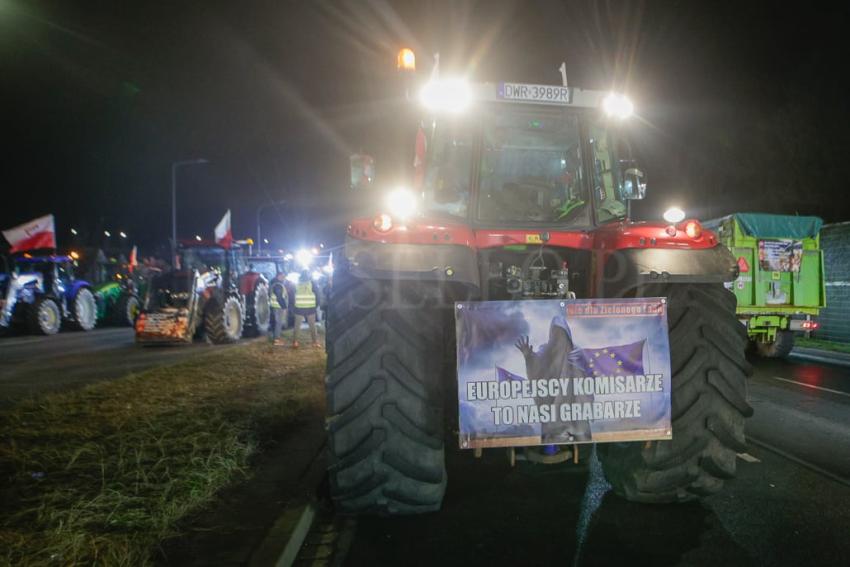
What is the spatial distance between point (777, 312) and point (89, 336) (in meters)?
18.2

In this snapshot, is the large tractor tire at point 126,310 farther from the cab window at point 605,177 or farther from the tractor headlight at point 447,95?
the cab window at point 605,177

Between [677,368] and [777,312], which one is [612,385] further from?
[777,312]

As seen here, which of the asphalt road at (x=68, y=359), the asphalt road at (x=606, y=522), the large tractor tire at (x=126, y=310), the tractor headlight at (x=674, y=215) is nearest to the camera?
the asphalt road at (x=606, y=522)

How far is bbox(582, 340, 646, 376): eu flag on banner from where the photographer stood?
12.1 ft

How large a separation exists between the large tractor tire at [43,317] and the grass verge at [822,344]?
2063 cm

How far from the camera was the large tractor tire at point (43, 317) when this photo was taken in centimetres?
1789

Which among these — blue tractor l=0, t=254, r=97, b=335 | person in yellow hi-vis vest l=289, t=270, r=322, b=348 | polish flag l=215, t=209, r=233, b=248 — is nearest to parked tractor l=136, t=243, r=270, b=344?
polish flag l=215, t=209, r=233, b=248

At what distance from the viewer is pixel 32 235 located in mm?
18562

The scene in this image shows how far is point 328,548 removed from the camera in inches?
150

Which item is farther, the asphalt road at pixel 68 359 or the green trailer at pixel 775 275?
the green trailer at pixel 775 275

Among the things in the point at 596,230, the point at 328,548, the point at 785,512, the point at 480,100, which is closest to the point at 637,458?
the point at 785,512

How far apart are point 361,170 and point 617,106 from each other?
81.8 inches

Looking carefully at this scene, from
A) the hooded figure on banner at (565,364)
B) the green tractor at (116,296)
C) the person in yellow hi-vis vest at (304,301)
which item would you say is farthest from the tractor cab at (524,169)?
the green tractor at (116,296)

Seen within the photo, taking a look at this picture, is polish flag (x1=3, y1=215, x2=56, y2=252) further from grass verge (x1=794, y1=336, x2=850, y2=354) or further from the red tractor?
grass verge (x1=794, y1=336, x2=850, y2=354)
